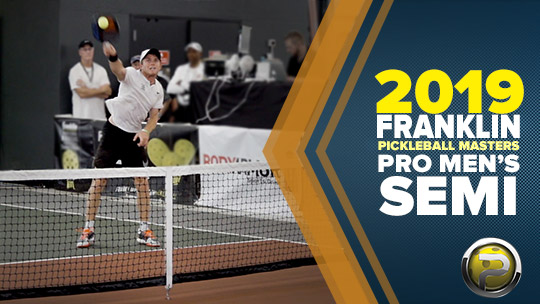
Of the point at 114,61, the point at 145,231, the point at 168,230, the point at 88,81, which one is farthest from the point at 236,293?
the point at 88,81

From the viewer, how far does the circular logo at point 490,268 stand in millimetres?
4840

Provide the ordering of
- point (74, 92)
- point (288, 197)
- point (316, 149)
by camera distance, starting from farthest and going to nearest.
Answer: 1. point (316, 149)
2. point (288, 197)
3. point (74, 92)

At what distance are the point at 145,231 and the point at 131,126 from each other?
0.92 meters

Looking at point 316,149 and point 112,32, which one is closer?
point 112,32

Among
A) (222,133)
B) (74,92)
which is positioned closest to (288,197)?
(222,133)

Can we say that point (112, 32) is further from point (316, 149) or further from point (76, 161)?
point (76, 161)

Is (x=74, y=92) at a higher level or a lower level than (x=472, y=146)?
higher

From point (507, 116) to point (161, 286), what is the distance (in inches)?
94.0

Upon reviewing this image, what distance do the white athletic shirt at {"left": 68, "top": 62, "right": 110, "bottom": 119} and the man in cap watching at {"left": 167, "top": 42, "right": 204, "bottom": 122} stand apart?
1.98m

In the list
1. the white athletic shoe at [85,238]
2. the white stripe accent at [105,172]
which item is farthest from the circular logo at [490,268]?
the white athletic shoe at [85,238]

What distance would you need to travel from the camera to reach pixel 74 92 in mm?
6648

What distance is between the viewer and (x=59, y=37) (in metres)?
7.21

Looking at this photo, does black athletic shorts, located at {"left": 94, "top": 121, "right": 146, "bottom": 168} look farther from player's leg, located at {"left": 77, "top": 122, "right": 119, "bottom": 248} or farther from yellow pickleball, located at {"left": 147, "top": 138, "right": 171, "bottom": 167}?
yellow pickleball, located at {"left": 147, "top": 138, "right": 171, "bottom": 167}

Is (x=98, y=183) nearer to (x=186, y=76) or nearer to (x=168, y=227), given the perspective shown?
(x=168, y=227)
